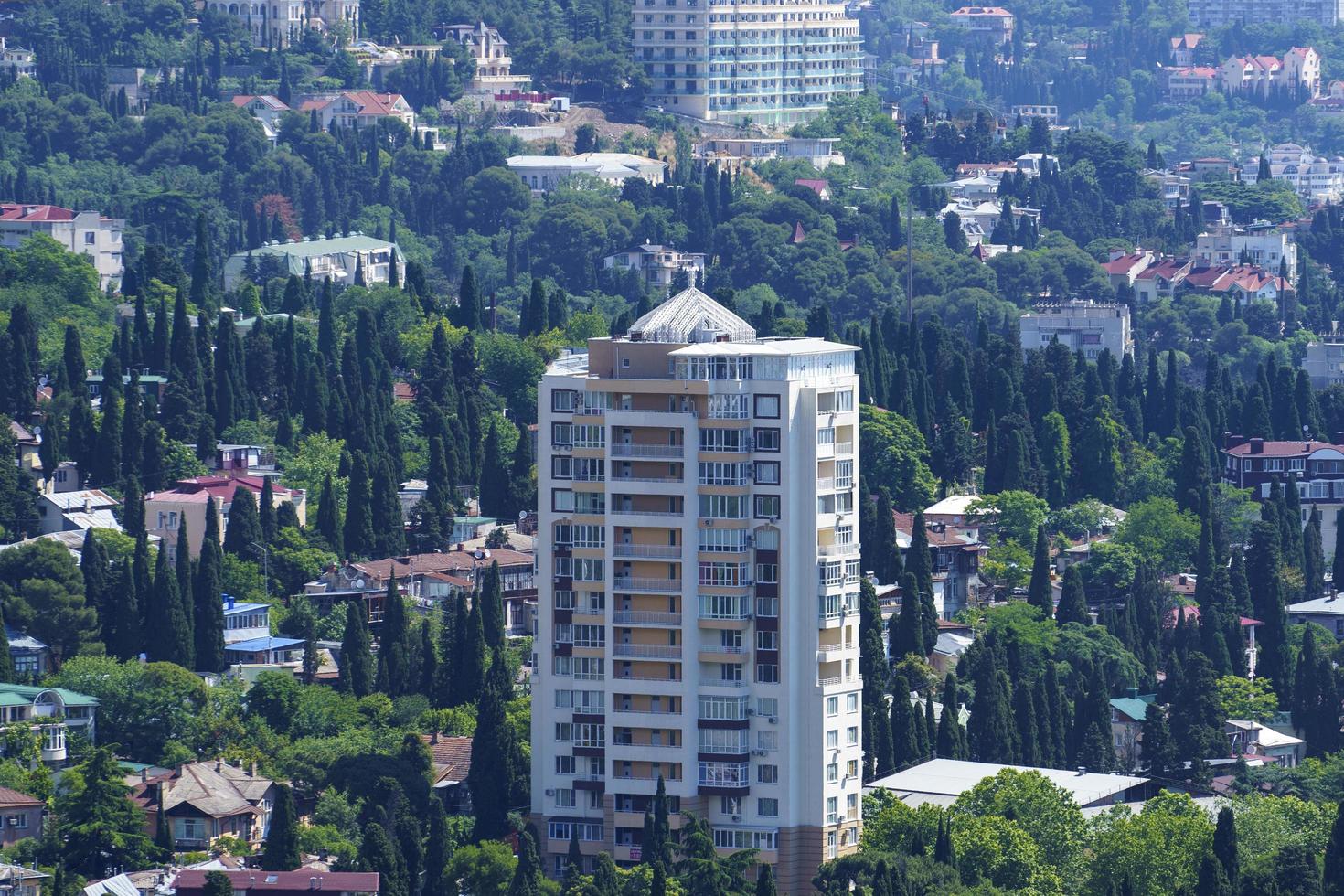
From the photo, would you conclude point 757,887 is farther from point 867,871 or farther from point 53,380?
point 53,380

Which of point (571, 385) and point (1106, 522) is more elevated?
point (571, 385)

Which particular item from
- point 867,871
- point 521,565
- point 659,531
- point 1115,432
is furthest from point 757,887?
point 1115,432

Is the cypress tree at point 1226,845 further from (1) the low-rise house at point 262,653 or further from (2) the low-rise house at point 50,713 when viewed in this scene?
(1) the low-rise house at point 262,653

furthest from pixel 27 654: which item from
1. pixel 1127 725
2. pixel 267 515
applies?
pixel 1127 725

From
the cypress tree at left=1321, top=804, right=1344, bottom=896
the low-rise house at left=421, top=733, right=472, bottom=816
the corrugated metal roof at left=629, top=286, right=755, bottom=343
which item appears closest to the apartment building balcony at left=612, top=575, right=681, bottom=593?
the corrugated metal roof at left=629, top=286, right=755, bottom=343

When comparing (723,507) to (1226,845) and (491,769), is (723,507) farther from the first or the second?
(1226,845)
